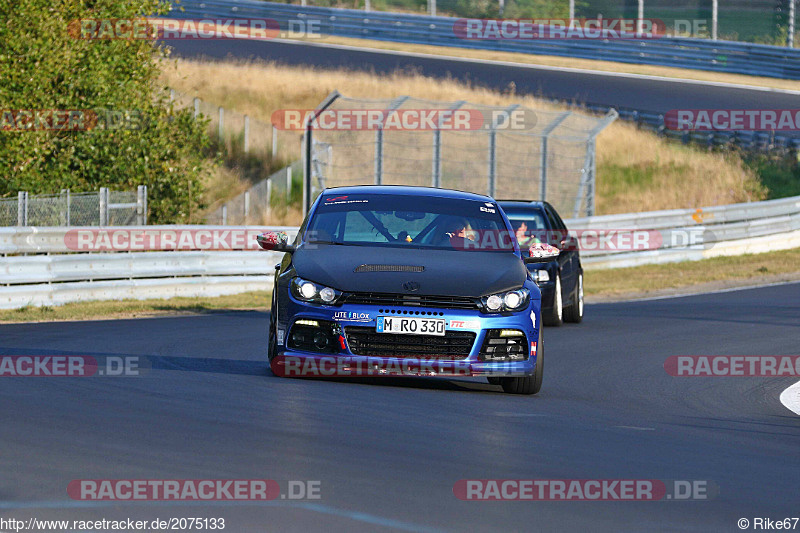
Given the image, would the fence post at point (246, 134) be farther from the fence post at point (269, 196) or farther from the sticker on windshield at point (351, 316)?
the sticker on windshield at point (351, 316)

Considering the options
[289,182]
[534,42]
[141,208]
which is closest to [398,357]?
[141,208]

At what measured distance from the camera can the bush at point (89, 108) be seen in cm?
2352

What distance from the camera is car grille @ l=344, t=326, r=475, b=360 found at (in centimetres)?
924

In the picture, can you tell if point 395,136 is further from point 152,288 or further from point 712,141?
point 152,288

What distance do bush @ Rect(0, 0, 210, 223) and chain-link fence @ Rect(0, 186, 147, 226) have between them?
9.60 feet

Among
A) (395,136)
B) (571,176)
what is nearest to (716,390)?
(571,176)

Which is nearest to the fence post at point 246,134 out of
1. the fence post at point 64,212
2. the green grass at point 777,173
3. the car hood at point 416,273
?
the green grass at point 777,173

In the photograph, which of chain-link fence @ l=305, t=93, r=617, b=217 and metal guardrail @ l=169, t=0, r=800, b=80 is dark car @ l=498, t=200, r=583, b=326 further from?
metal guardrail @ l=169, t=0, r=800, b=80

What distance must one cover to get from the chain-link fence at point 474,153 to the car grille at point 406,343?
17067 millimetres

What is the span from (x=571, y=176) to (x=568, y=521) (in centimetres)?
2544

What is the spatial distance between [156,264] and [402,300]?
1101 centimetres

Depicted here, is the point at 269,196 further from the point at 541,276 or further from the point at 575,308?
the point at 541,276

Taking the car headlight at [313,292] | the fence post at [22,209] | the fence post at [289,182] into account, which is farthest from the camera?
the fence post at [289,182]

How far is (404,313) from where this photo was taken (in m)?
9.22
